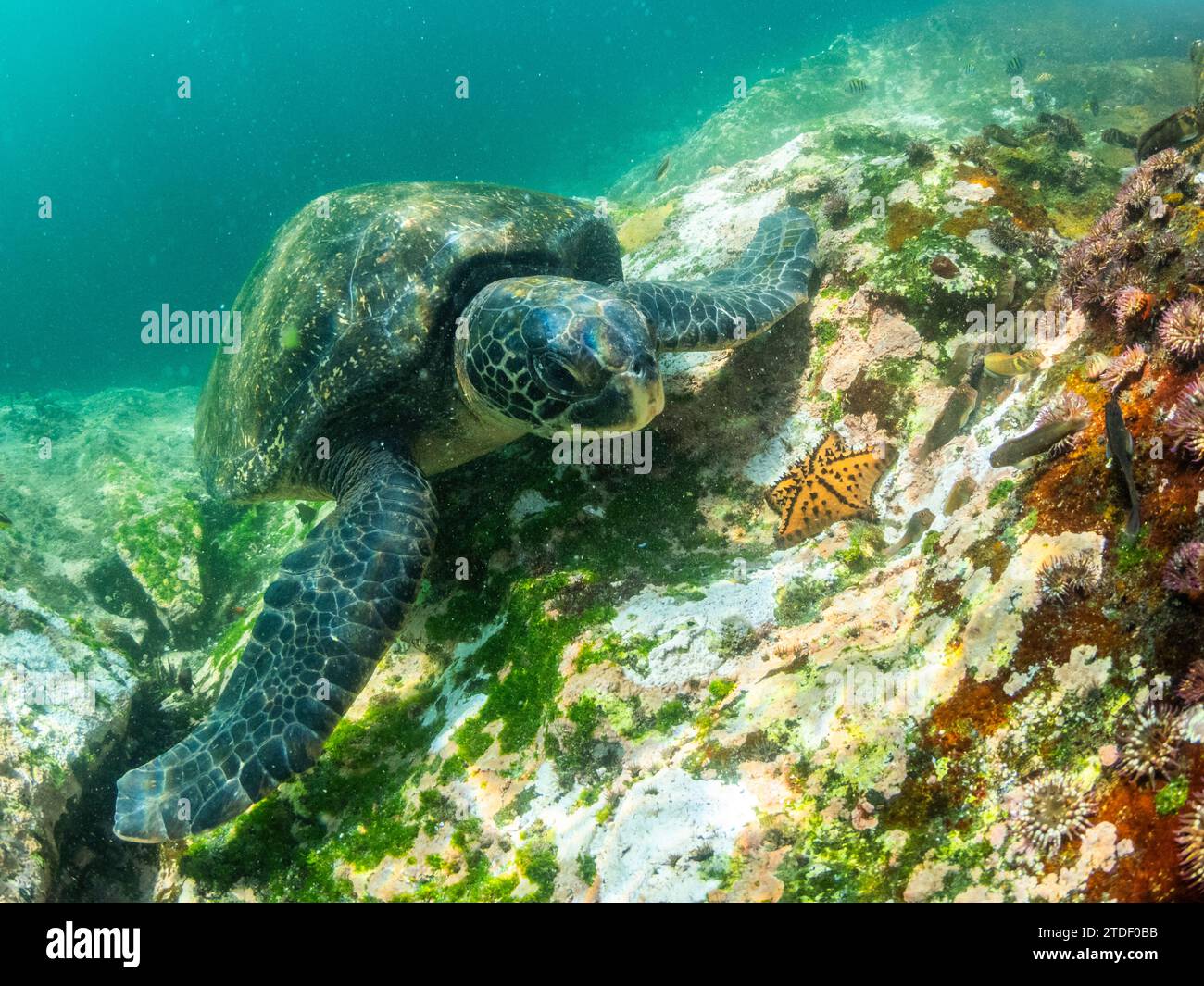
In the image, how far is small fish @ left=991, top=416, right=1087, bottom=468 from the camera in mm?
2369

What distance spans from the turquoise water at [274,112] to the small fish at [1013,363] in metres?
Result: 25.5

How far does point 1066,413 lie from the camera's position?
2.46m

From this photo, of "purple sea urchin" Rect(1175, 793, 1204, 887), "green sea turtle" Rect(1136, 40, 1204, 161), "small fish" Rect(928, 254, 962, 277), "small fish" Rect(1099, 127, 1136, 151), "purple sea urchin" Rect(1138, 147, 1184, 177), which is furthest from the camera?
"small fish" Rect(1099, 127, 1136, 151)

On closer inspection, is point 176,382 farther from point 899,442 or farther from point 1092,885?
point 1092,885

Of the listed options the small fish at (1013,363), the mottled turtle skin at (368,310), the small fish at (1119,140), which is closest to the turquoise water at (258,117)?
the small fish at (1119,140)

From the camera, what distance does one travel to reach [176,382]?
25000mm

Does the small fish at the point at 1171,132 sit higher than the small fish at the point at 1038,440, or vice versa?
the small fish at the point at 1171,132

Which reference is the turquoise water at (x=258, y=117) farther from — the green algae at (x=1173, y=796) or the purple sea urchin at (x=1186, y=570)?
the green algae at (x=1173, y=796)

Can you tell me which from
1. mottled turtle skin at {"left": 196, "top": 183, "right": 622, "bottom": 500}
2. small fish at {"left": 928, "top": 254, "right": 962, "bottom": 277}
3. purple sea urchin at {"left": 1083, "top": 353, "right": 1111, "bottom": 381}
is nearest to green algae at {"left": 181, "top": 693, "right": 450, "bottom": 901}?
mottled turtle skin at {"left": 196, "top": 183, "right": 622, "bottom": 500}

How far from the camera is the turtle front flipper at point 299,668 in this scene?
324 centimetres

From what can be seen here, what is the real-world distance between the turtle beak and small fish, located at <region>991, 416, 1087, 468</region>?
1.74 meters

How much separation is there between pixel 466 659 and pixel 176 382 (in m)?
27.4

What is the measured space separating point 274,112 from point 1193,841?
67629mm

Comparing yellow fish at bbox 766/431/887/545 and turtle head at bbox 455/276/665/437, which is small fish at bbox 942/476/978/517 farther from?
turtle head at bbox 455/276/665/437
